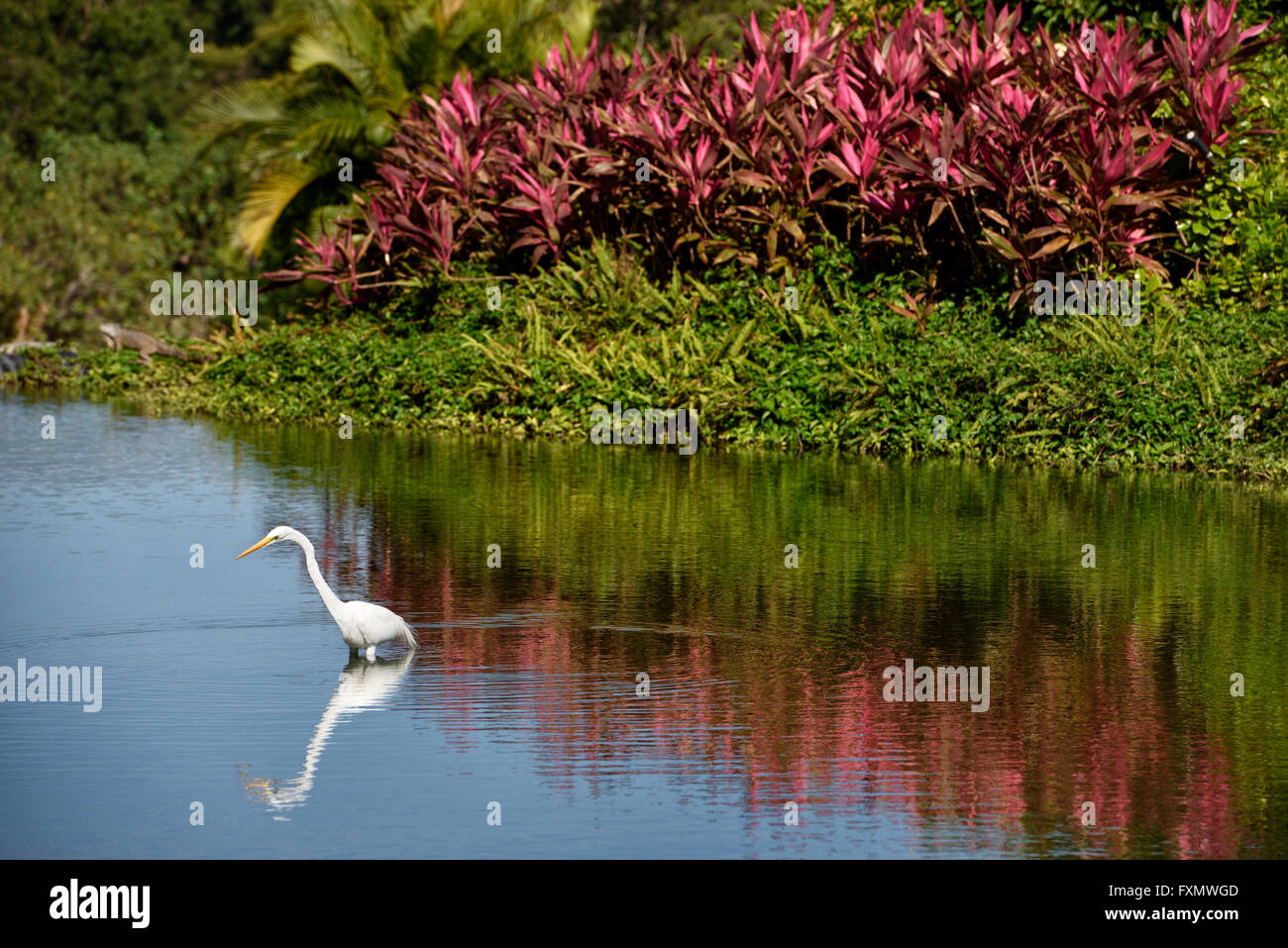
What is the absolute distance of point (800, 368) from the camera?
57.8 ft

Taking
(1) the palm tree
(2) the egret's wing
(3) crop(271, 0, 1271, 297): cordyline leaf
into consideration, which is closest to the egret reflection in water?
(2) the egret's wing

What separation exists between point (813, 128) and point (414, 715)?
12338mm

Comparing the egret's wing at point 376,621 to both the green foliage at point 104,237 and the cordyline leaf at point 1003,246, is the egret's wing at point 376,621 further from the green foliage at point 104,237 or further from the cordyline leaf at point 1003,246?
the green foliage at point 104,237

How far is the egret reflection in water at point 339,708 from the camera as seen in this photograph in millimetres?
6379

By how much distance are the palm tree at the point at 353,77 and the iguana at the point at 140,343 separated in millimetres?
1610

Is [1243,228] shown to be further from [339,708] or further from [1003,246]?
[339,708]

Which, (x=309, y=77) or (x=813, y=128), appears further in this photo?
(x=309, y=77)

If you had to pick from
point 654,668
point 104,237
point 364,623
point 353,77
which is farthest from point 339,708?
point 104,237

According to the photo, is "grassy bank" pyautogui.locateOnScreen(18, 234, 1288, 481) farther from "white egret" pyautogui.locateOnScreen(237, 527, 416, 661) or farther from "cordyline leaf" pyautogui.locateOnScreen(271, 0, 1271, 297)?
"white egret" pyautogui.locateOnScreen(237, 527, 416, 661)

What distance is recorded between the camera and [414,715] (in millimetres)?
7531

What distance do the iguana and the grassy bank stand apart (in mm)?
2275
